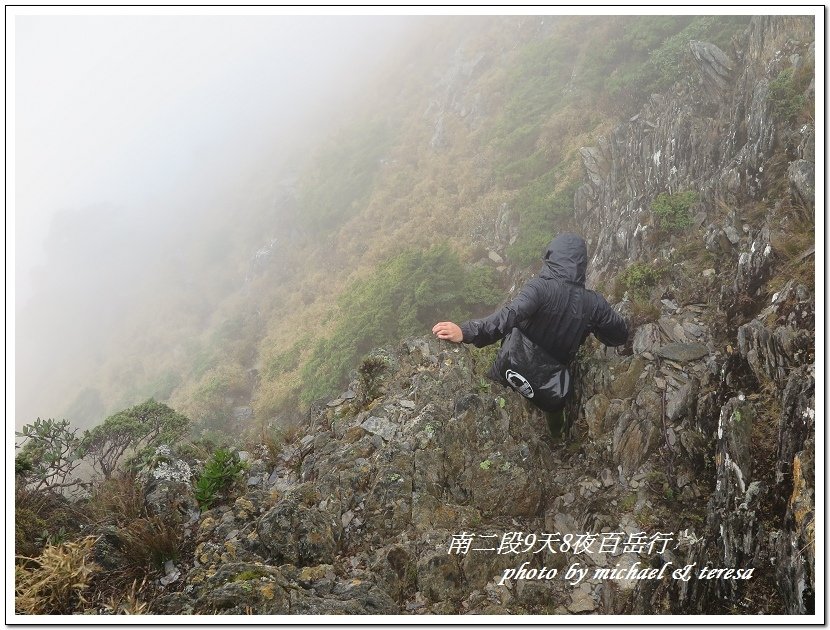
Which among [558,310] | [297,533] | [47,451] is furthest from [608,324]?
[47,451]

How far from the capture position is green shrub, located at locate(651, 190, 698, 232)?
6.14 m

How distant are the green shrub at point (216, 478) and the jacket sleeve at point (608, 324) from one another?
393cm

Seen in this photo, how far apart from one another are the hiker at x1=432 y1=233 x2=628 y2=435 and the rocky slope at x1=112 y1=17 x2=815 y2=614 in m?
0.43

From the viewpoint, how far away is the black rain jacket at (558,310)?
384 centimetres

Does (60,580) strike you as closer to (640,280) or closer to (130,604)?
(130,604)

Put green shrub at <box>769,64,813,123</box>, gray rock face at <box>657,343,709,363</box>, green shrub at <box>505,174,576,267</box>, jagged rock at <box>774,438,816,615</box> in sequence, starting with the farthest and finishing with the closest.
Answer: green shrub at <box>505,174,576,267</box>, green shrub at <box>769,64,813,123</box>, gray rock face at <box>657,343,709,363</box>, jagged rock at <box>774,438,816,615</box>

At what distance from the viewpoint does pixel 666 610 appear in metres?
3.48

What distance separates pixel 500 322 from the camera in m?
3.77

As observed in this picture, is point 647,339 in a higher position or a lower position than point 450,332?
A: lower

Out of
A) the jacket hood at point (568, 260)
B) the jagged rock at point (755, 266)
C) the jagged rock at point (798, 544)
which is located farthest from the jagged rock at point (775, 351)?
the jacket hood at point (568, 260)

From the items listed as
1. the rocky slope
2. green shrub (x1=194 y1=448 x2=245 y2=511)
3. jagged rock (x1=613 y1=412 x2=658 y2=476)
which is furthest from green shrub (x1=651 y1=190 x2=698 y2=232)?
green shrub (x1=194 y1=448 x2=245 y2=511)

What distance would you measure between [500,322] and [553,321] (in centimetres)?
63

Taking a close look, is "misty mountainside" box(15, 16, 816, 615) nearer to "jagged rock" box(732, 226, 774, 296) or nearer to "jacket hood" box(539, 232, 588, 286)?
"jagged rock" box(732, 226, 774, 296)

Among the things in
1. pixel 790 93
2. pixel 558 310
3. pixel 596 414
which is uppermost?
pixel 790 93
